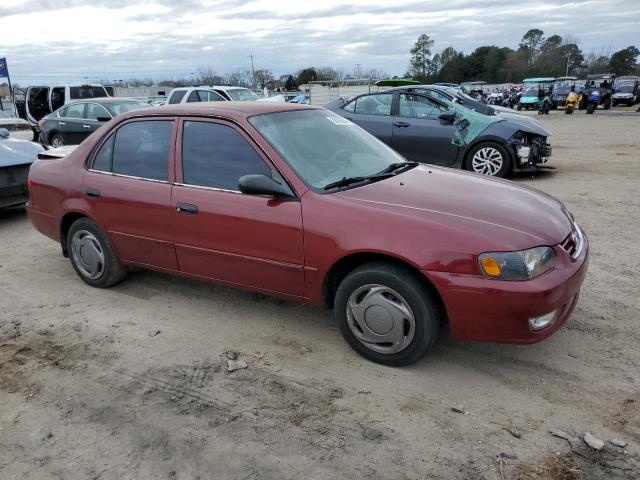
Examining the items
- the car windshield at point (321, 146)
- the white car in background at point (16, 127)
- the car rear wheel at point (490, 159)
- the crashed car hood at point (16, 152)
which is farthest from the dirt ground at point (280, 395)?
the white car in background at point (16, 127)

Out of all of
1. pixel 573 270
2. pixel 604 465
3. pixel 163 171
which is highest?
pixel 163 171

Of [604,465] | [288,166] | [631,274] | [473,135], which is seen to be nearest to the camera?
[604,465]

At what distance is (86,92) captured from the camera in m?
17.2

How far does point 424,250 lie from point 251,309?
180cm

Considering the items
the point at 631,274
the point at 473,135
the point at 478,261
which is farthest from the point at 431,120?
the point at 478,261

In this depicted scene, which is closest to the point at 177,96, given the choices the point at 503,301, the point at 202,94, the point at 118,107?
the point at 202,94

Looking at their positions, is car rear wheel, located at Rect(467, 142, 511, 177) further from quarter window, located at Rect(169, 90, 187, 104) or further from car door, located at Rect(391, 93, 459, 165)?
quarter window, located at Rect(169, 90, 187, 104)

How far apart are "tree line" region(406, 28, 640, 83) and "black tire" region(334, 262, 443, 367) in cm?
8721

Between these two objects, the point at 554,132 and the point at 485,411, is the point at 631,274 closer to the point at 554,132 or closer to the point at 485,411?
the point at 485,411

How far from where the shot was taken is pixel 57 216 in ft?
15.8

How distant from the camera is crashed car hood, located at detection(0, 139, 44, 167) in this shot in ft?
23.6

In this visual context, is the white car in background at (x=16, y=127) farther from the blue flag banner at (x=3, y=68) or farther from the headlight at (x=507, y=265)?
the blue flag banner at (x=3, y=68)

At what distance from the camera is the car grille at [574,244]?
10.5 feet

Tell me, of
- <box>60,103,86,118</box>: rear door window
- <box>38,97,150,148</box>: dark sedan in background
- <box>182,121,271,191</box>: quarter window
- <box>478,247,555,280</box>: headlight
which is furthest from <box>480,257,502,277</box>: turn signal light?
<box>60,103,86,118</box>: rear door window
